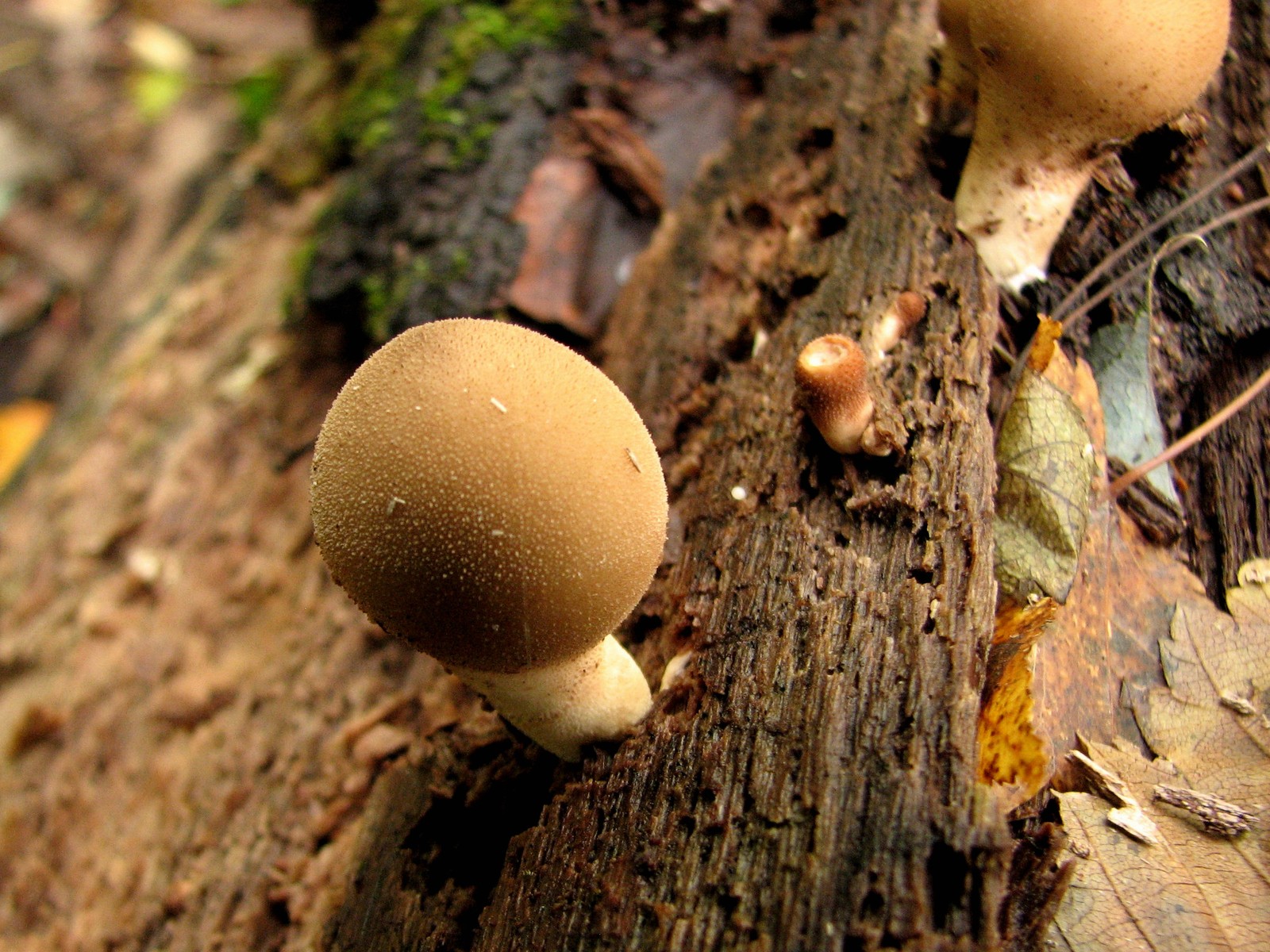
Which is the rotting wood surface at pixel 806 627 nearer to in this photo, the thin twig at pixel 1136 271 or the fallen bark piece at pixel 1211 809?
the thin twig at pixel 1136 271

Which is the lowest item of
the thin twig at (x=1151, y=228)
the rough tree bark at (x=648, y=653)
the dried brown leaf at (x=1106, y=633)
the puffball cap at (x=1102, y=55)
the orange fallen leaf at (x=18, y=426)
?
the orange fallen leaf at (x=18, y=426)

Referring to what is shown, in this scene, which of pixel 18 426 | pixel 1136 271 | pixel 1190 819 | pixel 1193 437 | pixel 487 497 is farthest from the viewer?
pixel 18 426

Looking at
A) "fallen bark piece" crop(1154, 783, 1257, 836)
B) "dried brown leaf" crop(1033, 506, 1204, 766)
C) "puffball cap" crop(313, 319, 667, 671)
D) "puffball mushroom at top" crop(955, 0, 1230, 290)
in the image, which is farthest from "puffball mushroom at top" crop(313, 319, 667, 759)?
"puffball mushroom at top" crop(955, 0, 1230, 290)

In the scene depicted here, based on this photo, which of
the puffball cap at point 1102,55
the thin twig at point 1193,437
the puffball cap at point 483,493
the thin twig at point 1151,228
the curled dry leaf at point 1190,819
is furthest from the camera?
the thin twig at point 1151,228

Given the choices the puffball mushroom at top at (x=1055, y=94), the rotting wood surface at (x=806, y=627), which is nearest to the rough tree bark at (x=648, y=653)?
the rotting wood surface at (x=806, y=627)

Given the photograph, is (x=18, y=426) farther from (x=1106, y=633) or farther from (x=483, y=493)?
(x=1106, y=633)

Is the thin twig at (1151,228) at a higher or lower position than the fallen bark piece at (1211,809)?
higher

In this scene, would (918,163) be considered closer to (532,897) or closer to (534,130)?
(534,130)

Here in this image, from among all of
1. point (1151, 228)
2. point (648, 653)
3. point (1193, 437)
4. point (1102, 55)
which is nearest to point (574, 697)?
point (648, 653)
